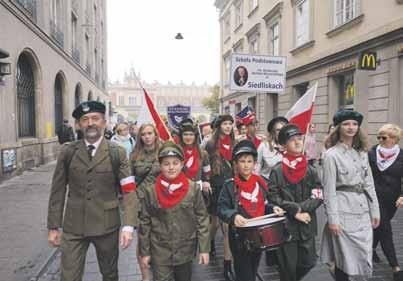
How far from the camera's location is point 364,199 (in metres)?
3.41

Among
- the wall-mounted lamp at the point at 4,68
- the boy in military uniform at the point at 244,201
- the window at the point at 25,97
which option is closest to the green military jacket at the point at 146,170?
the boy in military uniform at the point at 244,201

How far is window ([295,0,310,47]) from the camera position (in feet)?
49.5

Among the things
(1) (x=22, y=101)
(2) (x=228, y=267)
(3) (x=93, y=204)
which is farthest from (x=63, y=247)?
(1) (x=22, y=101)

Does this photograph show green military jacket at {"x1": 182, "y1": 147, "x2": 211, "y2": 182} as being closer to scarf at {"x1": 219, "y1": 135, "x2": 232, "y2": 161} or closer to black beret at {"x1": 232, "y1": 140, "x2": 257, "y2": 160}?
scarf at {"x1": 219, "y1": 135, "x2": 232, "y2": 161}

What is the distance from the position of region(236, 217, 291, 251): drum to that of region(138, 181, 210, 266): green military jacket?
334 mm

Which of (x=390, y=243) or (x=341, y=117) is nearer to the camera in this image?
(x=341, y=117)

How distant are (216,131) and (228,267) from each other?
1.79 meters

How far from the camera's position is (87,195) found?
291cm

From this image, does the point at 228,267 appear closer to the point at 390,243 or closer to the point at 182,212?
the point at 182,212

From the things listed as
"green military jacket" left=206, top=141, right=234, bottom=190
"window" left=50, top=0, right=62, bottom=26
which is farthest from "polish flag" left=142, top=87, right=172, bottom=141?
"window" left=50, top=0, right=62, bottom=26

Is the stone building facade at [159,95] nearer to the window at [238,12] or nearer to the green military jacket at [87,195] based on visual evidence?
the window at [238,12]

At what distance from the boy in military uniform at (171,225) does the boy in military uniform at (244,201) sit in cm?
28

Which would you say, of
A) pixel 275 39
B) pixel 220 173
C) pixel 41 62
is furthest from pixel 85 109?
pixel 275 39

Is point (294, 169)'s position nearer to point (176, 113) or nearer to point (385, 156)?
point (385, 156)
